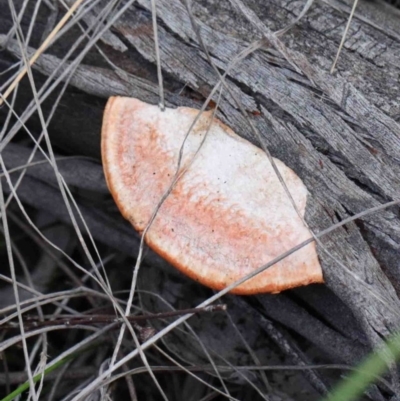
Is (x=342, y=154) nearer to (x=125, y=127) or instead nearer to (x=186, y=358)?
(x=125, y=127)

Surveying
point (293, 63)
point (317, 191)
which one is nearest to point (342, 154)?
point (317, 191)

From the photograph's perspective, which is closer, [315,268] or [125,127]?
[315,268]

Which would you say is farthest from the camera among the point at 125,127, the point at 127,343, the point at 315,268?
the point at 127,343

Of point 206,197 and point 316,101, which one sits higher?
point 316,101

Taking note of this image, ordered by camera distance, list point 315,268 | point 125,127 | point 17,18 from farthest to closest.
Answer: point 17,18
point 125,127
point 315,268

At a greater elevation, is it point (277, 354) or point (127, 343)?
point (277, 354)

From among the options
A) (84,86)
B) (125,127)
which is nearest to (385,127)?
(125,127)

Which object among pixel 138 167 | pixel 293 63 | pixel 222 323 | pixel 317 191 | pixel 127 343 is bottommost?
pixel 127 343
